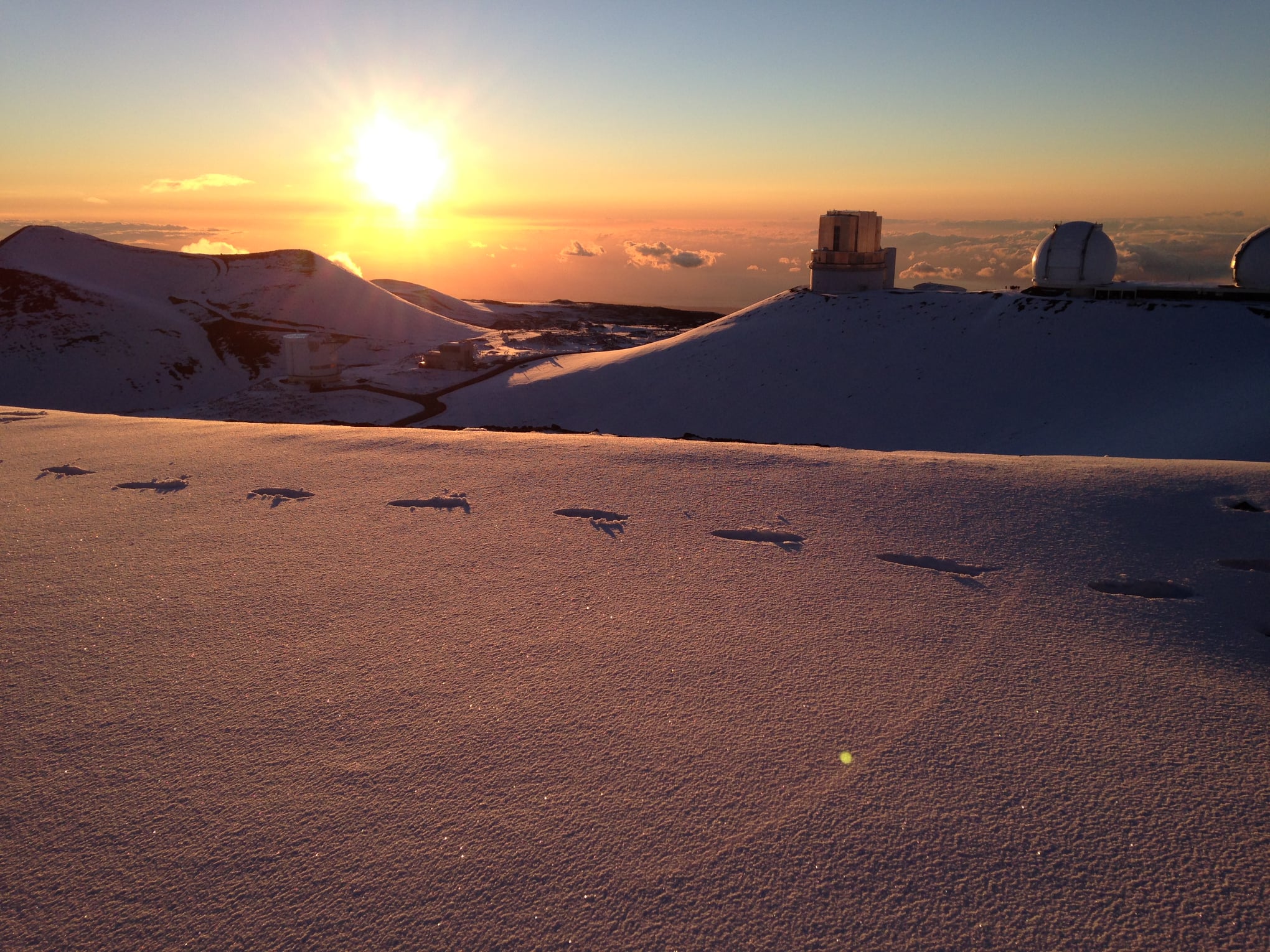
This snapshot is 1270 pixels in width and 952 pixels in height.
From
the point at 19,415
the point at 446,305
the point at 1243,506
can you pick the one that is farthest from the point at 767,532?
the point at 446,305

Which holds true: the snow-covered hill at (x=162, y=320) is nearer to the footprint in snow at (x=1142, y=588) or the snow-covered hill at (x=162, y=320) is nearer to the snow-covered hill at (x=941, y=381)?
the snow-covered hill at (x=941, y=381)

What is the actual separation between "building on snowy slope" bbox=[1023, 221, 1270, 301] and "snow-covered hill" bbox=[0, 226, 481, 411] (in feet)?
148

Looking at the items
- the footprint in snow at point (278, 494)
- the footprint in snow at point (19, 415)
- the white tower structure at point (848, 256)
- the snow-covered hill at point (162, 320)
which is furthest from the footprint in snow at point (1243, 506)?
the snow-covered hill at point (162, 320)

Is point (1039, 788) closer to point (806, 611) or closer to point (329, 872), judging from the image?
point (806, 611)

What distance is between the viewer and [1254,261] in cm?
3291

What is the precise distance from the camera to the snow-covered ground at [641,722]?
3137 mm

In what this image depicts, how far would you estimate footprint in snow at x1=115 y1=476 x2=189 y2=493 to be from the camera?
8680mm

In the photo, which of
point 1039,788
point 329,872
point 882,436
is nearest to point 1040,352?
point 882,436

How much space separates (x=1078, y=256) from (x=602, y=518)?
122ft

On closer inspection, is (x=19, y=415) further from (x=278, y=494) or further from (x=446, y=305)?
(x=446, y=305)

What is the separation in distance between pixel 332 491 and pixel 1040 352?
111 feet

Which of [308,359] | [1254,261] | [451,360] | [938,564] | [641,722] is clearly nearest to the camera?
[641,722]

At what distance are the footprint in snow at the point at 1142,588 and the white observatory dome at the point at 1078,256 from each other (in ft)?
118

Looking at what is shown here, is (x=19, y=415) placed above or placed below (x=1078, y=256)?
below
